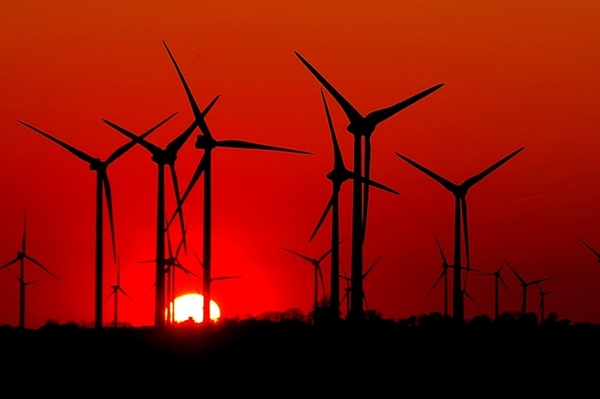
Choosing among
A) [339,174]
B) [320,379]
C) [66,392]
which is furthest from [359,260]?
[339,174]

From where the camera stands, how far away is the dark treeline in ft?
200

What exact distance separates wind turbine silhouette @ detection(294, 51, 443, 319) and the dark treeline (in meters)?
3.84

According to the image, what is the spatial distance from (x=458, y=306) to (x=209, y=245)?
72.0ft

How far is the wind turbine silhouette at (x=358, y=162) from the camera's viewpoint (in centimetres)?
6825

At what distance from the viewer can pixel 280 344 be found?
3174 inches

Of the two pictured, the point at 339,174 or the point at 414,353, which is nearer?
the point at 414,353

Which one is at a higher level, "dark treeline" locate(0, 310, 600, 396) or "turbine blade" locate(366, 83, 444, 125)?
"turbine blade" locate(366, 83, 444, 125)

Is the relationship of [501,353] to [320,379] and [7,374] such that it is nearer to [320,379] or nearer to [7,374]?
[320,379]

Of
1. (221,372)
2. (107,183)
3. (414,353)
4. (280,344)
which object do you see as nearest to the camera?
(221,372)

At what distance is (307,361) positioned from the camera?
2734 inches

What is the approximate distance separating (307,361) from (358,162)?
9649 mm

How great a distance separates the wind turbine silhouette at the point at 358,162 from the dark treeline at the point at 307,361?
A: 3.84 metres

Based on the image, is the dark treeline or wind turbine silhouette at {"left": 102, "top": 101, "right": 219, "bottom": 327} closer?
the dark treeline

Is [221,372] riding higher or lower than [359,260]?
lower
